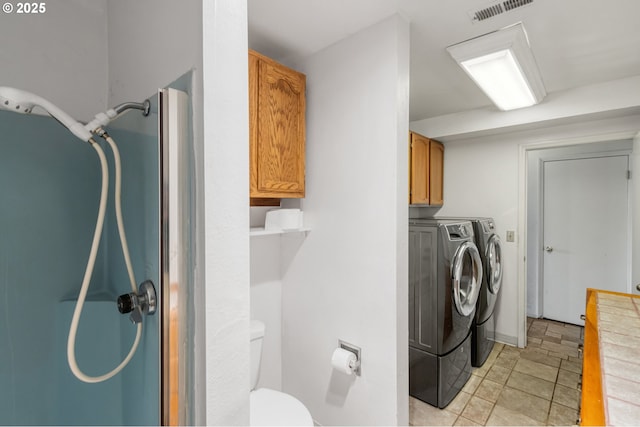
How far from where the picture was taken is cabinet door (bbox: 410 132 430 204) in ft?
9.09

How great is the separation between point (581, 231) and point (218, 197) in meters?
4.31

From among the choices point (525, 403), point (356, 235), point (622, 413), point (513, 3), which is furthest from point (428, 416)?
point (513, 3)

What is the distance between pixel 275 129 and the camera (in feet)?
5.42

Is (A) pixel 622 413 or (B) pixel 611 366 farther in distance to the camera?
(B) pixel 611 366

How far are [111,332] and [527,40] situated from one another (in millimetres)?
2542

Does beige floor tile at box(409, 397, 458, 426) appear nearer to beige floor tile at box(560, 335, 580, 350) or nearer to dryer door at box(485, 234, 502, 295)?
dryer door at box(485, 234, 502, 295)

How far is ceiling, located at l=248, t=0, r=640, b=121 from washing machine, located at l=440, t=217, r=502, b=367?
137cm

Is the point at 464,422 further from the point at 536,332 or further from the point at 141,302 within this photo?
the point at 141,302

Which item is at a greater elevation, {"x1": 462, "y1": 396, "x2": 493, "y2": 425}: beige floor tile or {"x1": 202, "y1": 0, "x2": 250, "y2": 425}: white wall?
{"x1": 202, "y1": 0, "x2": 250, "y2": 425}: white wall

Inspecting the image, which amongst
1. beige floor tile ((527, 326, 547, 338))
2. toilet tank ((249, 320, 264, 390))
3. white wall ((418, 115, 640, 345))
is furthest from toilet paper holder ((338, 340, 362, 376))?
beige floor tile ((527, 326, 547, 338))

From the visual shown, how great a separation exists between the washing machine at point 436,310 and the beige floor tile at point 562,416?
0.59 meters

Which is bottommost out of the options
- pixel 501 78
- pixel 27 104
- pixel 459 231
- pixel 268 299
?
pixel 268 299

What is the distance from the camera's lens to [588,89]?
227 centimetres

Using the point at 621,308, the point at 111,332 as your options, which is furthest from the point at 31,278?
the point at 621,308
